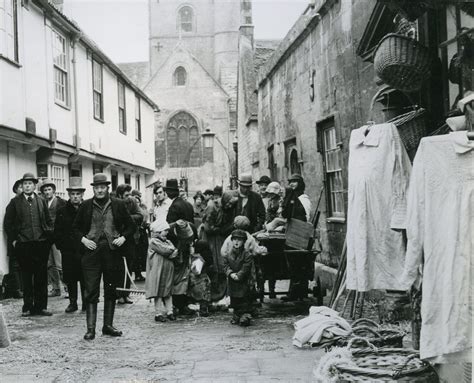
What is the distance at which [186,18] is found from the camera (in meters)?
58.5

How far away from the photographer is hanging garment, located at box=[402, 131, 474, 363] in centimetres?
398

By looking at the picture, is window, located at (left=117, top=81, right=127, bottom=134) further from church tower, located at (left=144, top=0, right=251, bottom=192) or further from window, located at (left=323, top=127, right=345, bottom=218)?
church tower, located at (left=144, top=0, right=251, bottom=192)

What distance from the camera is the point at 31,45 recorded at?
1282 cm

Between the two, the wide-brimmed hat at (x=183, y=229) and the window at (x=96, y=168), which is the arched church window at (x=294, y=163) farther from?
the window at (x=96, y=168)

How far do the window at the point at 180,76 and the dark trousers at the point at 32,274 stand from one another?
35490 mm

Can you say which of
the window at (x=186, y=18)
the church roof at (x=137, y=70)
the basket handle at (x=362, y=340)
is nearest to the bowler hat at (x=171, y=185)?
the basket handle at (x=362, y=340)

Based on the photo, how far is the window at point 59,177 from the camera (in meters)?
14.7

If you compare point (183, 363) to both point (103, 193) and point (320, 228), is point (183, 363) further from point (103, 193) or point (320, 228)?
point (320, 228)

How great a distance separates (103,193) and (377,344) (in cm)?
403

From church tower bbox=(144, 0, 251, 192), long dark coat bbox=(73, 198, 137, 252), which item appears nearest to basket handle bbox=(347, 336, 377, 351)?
long dark coat bbox=(73, 198, 137, 252)

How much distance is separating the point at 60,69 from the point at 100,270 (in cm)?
873

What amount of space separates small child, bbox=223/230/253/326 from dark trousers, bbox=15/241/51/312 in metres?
2.92

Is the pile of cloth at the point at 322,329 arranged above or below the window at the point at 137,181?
below

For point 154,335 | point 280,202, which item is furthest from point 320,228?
point 154,335
